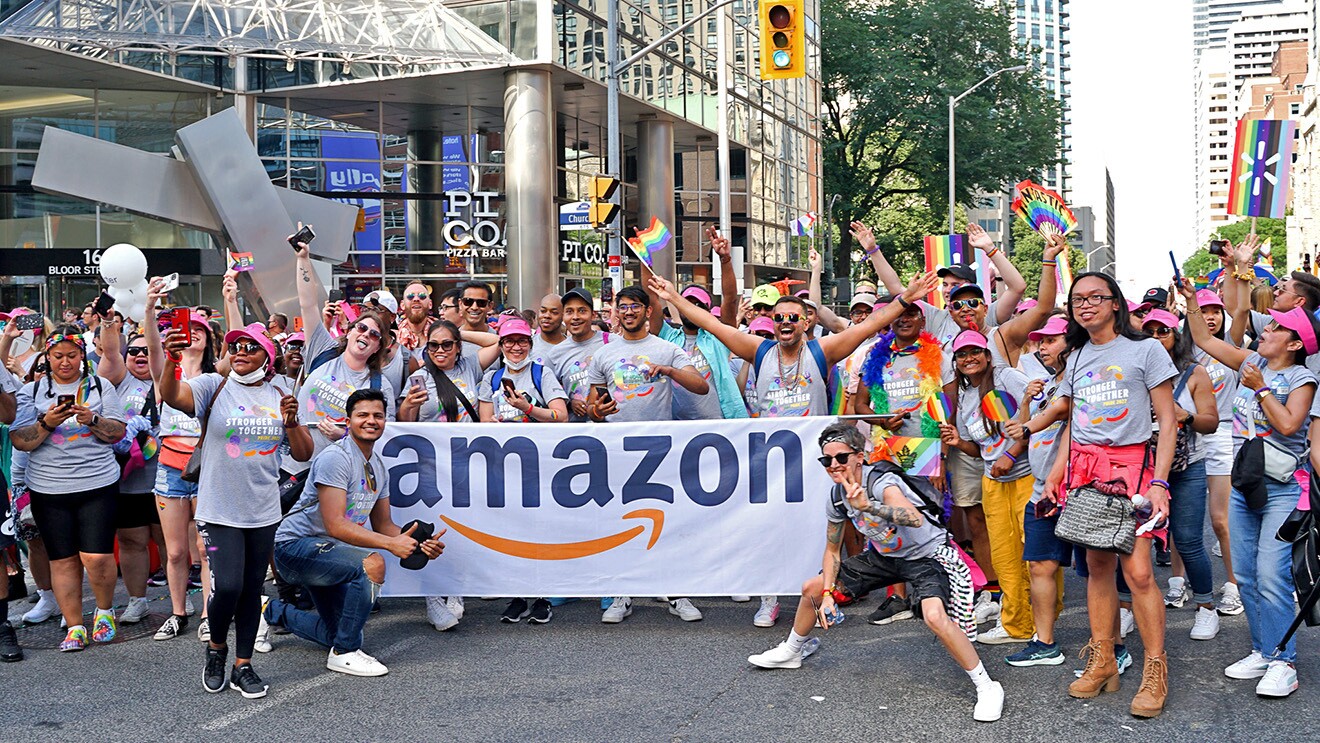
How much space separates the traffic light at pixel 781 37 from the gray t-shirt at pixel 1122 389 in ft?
30.6

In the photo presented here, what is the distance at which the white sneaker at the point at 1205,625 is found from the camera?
7.12m

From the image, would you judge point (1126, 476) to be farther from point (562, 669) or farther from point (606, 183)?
point (606, 183)

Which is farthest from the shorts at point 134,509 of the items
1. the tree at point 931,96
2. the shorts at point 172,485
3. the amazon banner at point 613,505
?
the tree at point 931,96

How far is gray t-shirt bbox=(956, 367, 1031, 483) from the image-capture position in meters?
7.12

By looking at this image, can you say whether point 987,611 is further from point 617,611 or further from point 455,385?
point 455,385

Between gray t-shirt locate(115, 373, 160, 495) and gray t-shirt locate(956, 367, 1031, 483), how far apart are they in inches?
182

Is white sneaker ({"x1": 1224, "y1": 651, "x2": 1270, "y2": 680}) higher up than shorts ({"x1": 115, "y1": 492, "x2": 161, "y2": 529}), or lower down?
lower down

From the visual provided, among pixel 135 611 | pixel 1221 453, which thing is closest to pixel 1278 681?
pixel 1221 453

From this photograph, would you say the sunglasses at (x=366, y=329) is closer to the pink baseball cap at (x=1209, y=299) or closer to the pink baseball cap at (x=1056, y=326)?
the pink baseball cap at (x=1056, y=326)

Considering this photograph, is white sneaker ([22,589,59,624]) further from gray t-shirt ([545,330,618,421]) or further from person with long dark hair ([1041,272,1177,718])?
person with long dark hair ([1041,272,1177,718])

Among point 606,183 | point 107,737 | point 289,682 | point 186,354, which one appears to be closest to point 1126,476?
point 289,682

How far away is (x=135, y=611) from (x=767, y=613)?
3746mm

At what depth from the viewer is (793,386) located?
786cm

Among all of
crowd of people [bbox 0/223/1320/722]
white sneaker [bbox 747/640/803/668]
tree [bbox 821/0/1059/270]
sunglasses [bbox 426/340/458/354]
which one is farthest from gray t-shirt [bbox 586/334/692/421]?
tree [bbox 821/0/1059/270]
